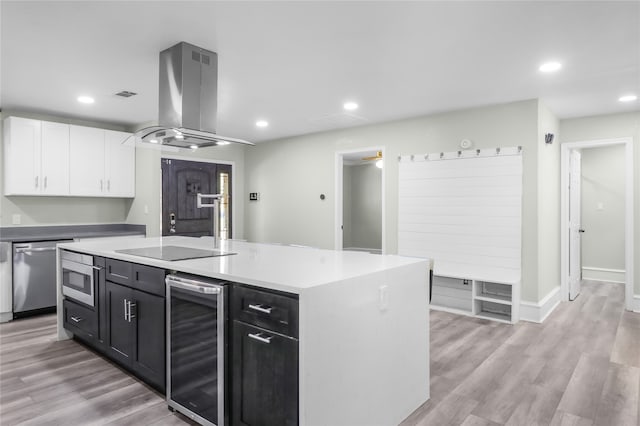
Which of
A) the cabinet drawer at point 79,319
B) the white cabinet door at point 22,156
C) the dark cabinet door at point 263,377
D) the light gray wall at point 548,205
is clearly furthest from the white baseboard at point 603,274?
the white cabinet door at point 22,156

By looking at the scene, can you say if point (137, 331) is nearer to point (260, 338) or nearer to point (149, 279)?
point (149, 279)

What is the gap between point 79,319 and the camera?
10.7 feet

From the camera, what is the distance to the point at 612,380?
109 inches

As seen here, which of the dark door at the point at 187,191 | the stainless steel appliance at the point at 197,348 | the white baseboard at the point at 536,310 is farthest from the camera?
the dark door at the point at 187,191

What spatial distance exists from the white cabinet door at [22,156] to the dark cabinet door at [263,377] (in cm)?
420

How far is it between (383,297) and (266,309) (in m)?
0.63

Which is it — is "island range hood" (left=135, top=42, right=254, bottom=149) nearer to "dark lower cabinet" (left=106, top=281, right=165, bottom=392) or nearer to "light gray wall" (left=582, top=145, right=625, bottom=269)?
"dark lower cabinet" (left=106, top=281, right=165, bottom=392)

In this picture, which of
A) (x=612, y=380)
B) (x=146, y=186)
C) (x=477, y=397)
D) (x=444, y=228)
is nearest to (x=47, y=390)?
(x=477, y=397)

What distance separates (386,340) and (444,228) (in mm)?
3082

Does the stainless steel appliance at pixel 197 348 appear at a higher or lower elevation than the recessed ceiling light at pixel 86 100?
lower

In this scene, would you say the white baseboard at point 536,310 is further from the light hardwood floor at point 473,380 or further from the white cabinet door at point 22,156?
the white cabinet door at point 22,156

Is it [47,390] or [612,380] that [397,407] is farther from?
[47,390]

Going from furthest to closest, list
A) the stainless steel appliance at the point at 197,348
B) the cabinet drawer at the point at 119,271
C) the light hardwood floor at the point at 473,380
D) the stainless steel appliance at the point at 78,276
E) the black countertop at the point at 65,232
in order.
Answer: the black countertop at the point at 65,232
the stainless steel appliance at the point at 78,276
the cabinet drawer at the point at 119,271
the light hardwood floor at the point at 473,380
the stainless steel appliance at the point at 197,348

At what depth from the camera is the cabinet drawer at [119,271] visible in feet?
8.73
